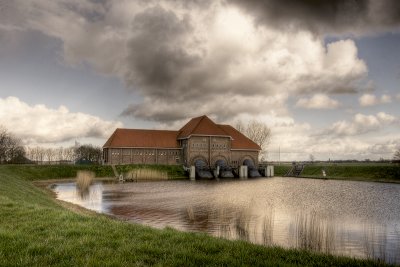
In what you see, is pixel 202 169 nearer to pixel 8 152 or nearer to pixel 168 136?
pixel 168 136

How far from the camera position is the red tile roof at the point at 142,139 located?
218 ft

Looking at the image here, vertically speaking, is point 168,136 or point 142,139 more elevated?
point 168,136

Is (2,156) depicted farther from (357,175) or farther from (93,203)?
(357,175)

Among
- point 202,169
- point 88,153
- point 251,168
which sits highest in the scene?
point 88,153

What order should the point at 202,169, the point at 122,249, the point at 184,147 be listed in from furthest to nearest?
the point at 184,147
the point at 202,169
the point at 122,249

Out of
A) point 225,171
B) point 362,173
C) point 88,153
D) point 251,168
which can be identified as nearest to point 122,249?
point 362,173

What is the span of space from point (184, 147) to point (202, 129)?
193 inches

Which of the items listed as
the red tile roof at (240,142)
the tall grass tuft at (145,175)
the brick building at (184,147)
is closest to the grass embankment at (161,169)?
the tall grass tuft at (145,175)

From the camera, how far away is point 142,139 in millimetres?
68812

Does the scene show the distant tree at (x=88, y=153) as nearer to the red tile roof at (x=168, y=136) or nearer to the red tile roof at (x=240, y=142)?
the red tile roof at (x=168, y=136)

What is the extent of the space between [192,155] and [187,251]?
194 feet

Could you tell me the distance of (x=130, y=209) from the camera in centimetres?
2253

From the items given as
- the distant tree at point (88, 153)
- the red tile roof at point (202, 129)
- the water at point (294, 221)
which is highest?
the red tile roof at point (202, 129)

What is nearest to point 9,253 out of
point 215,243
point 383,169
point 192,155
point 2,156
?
point 215,243
